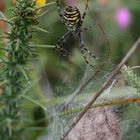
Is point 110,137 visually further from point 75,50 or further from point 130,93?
point 75,50

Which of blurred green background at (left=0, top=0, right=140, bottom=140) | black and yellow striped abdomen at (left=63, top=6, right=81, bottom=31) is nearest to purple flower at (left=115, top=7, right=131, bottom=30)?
blurred green background at (left=0, top=0, right=140, bottom=140)

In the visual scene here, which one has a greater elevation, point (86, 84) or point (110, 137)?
point (86, 84)

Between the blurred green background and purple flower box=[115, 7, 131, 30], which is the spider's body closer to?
the blurred green background

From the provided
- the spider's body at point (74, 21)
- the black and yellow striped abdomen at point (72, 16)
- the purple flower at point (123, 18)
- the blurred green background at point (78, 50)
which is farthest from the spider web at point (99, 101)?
the purple flower at point (123, 18)

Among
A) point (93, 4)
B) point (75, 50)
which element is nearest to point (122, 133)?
point (75, 50)

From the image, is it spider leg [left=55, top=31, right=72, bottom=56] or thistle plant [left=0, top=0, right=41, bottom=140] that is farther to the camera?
spider leg [left=55, top=31, right=72, bottom=56]

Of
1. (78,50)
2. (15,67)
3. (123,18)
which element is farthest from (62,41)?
(123,18)
